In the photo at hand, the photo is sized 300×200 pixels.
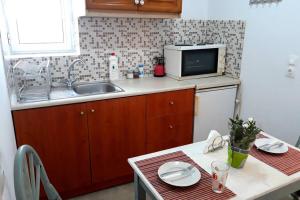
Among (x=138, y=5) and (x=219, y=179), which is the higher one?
(x=138, y=5)

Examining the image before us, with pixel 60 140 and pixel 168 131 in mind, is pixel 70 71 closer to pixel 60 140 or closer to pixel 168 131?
pixel 60 140

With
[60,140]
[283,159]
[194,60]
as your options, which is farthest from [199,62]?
[60,140]

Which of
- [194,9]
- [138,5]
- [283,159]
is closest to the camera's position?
[283,159]

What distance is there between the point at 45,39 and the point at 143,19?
0.98 meters

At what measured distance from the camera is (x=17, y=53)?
7.31 feet

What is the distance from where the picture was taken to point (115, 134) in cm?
210

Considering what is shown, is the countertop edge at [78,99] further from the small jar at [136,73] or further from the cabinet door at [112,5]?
the cabinet door at [112,5]

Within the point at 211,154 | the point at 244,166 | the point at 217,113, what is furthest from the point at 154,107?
the point at 244,166

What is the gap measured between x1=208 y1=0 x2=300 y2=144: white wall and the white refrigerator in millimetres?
150

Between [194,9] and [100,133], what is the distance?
1.73 m

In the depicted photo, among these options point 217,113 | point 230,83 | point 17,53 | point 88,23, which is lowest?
point 217,113

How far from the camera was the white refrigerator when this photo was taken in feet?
7.93

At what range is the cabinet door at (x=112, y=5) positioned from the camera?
1.95 metres

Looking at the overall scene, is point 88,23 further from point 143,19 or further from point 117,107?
point 117,107
